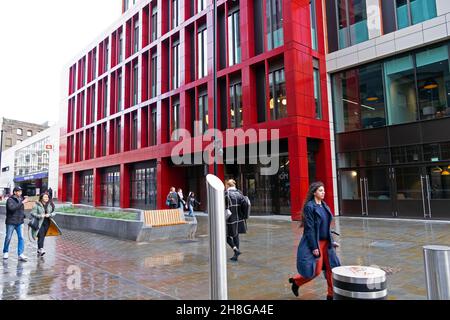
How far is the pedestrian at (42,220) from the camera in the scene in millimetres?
9219

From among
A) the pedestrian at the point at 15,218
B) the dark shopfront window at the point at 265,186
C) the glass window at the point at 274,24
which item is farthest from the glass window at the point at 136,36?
the pedestrian at the point at 15,218

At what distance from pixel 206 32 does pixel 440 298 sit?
23764 millimetres

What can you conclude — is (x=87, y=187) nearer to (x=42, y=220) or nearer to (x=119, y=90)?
(x=119, y=90)

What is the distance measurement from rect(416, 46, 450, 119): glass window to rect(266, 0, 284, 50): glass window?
7.33 metres

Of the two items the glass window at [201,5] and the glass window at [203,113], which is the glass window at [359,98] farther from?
the glass window at [201,5]

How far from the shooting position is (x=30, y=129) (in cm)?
8900

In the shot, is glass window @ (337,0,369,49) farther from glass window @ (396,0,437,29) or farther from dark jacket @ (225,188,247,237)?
dark jacket @ (225,188,247,237)

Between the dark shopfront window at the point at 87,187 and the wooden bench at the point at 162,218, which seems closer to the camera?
the wooden bench at the point at 162,218

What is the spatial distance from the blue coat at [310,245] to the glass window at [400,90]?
47.7 feet

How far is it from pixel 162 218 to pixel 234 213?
509cm

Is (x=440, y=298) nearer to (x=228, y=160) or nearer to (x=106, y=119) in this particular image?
(x=228, y=160)

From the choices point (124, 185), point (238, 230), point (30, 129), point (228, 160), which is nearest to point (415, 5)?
point (228, 160)

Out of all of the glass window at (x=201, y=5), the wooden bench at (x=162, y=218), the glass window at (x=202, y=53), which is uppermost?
the glass window at (x=201, y=5)

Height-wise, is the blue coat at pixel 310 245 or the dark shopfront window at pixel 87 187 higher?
the dark shopfront window at pixel 87 187
